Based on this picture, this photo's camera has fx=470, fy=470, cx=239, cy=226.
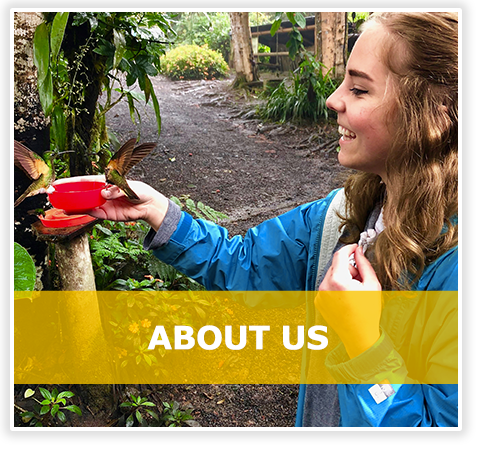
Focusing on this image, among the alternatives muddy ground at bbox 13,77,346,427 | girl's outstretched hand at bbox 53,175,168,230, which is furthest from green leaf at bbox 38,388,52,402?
muddy ground at bbox 13,77,346,427

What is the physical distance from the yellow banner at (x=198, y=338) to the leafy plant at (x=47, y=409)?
0.07m

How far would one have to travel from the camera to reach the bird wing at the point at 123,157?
2.91 feet

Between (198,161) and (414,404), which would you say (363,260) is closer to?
(414,404)

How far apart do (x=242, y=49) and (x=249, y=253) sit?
1877mm

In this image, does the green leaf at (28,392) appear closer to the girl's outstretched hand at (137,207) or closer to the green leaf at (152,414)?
the green leaf at (152,414)

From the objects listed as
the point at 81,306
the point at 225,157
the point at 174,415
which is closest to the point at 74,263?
the point at 81,306

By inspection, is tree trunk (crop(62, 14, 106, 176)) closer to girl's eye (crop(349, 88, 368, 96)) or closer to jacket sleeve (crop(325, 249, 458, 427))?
girl's eye (crop(349, 88, 368, 96))

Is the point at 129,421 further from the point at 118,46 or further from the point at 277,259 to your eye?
→ the point at 118,46

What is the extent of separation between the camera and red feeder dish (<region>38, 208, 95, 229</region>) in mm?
955

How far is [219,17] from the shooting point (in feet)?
7.92

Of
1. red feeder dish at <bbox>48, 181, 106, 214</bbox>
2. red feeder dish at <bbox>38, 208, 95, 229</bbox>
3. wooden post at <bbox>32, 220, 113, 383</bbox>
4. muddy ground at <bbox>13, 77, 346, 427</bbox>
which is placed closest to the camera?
red feeder dish at <bbox>48, 181, 106, 214</bbox>

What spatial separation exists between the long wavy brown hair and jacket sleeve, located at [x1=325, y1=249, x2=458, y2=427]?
0.05 metres

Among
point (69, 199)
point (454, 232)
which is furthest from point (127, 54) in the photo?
point (454, 232)

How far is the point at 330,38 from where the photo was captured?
321 cm
